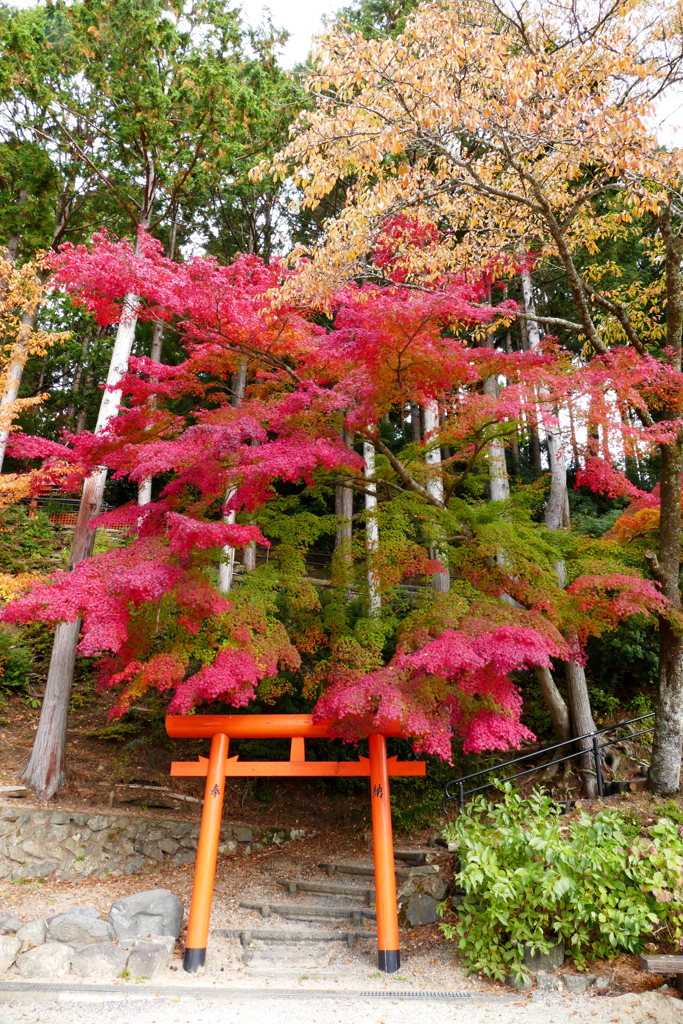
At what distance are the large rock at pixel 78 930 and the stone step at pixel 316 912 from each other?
6.06ft

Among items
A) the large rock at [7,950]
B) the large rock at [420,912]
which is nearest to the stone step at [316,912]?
the large rock at [420,912]

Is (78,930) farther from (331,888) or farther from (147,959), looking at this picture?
(331,888)

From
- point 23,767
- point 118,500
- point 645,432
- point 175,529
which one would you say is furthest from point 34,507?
point 645,432

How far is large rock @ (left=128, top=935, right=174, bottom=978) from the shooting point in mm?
5012

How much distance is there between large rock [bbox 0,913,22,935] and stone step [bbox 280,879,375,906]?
2910 millimetres

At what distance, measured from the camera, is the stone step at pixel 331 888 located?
684 centimetres

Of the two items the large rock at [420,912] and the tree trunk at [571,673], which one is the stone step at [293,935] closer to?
the large rock at [420,912]

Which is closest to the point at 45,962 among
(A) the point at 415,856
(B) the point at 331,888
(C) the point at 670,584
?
(B) the point at 331,888

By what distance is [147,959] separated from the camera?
506 cm

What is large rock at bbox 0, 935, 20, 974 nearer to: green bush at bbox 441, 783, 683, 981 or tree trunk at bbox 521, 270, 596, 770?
green bush at bbox 441, 783, 683, 981

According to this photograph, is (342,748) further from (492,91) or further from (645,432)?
(492,91)

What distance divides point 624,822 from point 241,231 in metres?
13.6

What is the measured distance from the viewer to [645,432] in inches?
219

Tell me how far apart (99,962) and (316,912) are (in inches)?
92.0
